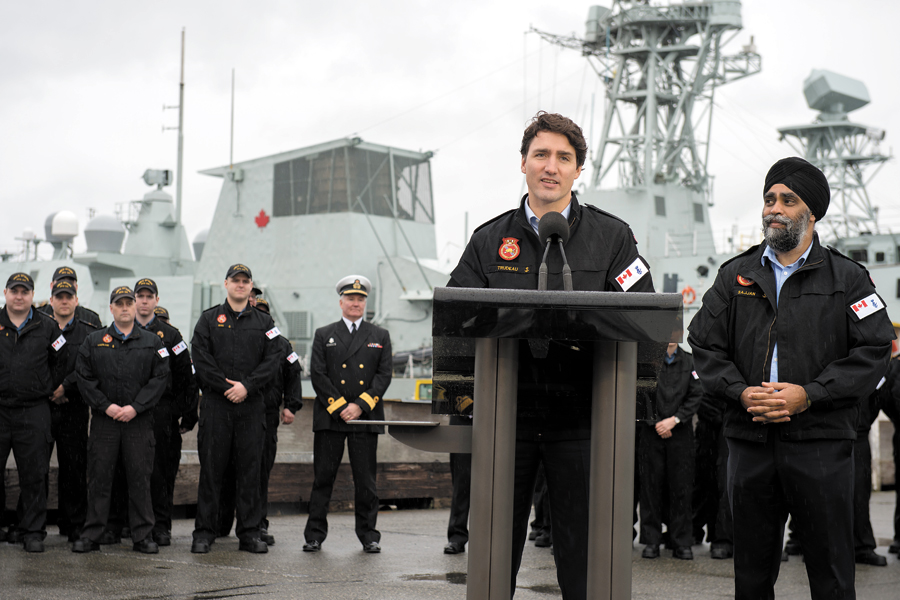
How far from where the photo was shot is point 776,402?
3045 mm

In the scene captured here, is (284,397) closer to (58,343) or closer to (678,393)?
(58,343)

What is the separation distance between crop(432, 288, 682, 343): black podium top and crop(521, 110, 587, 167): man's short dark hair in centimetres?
77

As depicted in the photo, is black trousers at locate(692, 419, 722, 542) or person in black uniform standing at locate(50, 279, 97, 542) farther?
black trousers at locate(692, 419, 722, 542)

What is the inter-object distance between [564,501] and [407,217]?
17.3 meters

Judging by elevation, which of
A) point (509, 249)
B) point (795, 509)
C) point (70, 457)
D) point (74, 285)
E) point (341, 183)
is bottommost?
point (70, 457)

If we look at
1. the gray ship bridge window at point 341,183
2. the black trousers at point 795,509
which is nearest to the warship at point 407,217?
the gray ship bridge window at point 341,183

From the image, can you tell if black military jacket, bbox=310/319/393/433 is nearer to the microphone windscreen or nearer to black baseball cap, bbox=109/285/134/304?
black baseball cap, bbox=109/285/134/304

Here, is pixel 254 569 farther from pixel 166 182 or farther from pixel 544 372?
pixel 166 182

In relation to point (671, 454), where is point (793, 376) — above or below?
above

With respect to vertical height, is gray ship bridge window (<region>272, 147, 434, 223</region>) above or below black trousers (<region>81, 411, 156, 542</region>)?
above

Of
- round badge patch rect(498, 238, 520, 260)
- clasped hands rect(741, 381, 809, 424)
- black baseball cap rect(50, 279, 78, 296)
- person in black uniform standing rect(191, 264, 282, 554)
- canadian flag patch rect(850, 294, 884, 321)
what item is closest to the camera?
round badge patch rect(498, 238, 520, 260)

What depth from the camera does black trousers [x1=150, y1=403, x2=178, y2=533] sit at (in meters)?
6.73

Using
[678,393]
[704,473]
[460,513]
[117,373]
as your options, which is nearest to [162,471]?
[117,373]

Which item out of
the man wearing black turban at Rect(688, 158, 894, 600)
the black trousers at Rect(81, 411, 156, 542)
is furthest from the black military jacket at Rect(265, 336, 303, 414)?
the man wearing black turban at Rect(688, 158, 894, 600)
